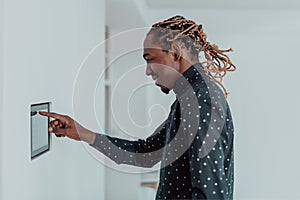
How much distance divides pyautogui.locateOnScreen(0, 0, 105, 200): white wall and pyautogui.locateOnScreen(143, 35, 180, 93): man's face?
0.36 m

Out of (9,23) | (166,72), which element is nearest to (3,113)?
(9,23)

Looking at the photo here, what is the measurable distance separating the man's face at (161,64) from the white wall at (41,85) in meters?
0.36

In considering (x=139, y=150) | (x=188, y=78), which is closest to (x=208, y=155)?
(x=188, y=78)

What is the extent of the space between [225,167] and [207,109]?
8.3 inches

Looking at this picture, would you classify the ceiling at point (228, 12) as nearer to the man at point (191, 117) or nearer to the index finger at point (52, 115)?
the index finger at point (52, 115)

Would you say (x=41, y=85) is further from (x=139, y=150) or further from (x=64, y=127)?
(x=139, y=150)

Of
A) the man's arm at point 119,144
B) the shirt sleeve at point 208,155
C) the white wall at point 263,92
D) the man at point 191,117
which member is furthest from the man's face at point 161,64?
the white wall at point 263,92

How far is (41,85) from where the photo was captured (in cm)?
161

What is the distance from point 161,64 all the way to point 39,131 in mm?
481

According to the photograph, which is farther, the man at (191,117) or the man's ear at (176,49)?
the man's ear at (176,49)

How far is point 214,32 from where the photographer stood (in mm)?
5199

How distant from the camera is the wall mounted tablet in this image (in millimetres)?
1562

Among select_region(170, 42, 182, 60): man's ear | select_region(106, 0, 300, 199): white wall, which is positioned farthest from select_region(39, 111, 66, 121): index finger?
select_region(106, 0, 300, 199): white wall

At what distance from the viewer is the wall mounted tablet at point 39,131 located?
156 cm
